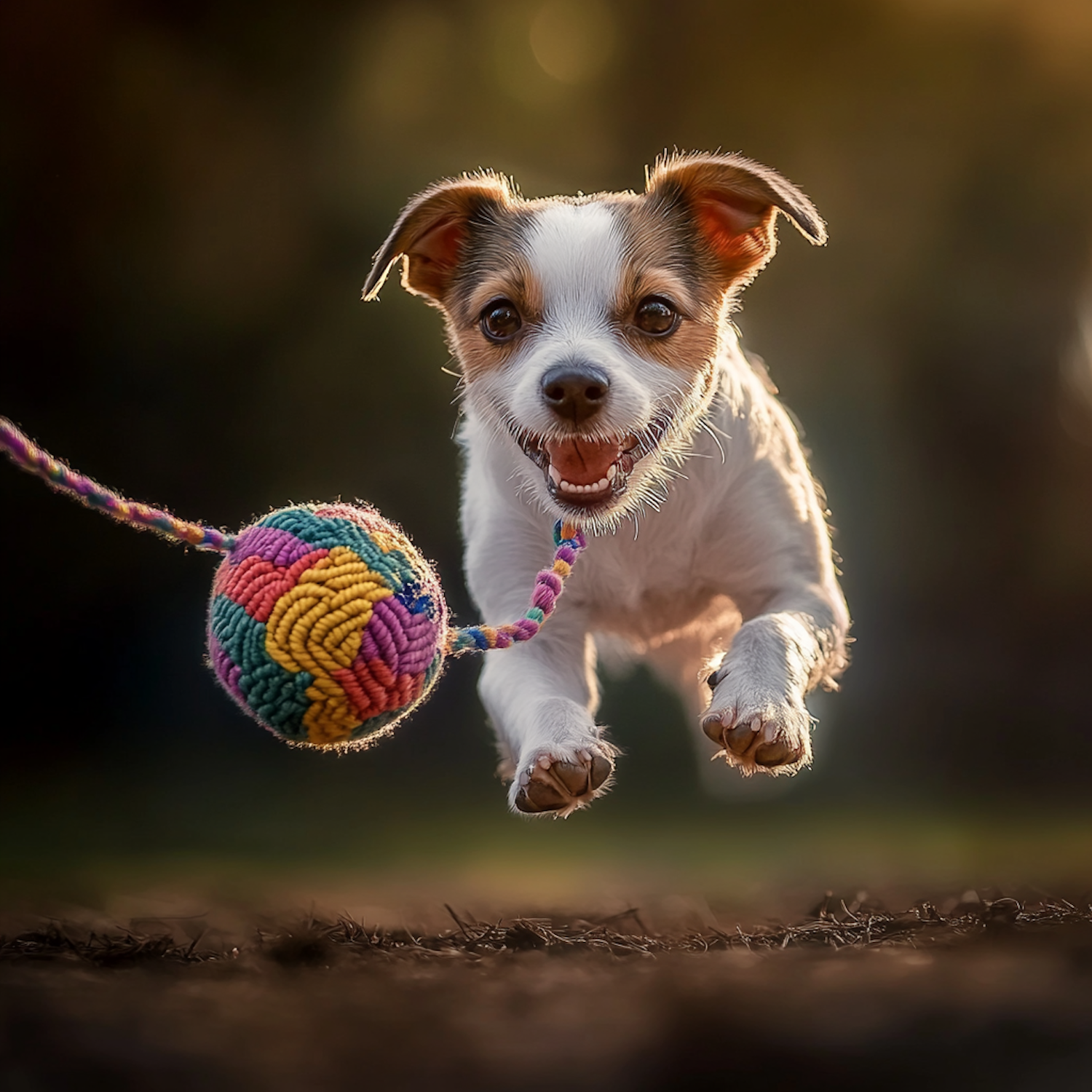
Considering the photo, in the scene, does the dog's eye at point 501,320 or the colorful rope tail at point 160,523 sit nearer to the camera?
the colorful rope tail at point 160,523

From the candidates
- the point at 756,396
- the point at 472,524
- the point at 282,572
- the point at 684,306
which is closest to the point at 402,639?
the point at 282,572

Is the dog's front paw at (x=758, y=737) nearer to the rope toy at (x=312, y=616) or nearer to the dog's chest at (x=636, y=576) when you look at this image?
the rope toy at (x=312, y=616)

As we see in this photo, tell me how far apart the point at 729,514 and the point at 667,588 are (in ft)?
0.64

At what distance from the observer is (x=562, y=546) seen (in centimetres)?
178

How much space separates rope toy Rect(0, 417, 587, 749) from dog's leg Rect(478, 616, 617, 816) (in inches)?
12.2

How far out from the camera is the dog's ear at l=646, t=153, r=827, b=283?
2.06m

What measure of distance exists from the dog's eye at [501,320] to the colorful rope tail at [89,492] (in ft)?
2.66

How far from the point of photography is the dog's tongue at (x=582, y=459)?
1.87 metres

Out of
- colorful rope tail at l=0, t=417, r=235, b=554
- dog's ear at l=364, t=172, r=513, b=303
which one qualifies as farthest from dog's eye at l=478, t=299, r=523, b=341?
colorful rope tail at l=0, t=417, r=235, b=554

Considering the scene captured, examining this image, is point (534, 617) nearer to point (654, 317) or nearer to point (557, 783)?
point (557, 783)

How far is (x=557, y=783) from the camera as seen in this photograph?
164 centimetres

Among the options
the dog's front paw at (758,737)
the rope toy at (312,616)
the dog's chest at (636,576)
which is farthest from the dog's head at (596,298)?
the rope toy at (312,616)

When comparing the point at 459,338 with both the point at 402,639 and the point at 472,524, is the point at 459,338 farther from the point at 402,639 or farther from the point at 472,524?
the point at 402,639

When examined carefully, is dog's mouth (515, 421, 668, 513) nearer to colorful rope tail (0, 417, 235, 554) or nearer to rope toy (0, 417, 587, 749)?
rope toy (0, 417, 587, 749)
